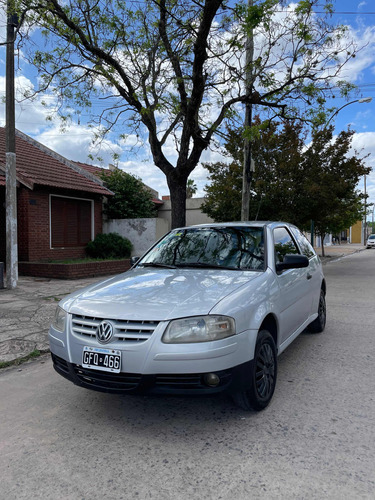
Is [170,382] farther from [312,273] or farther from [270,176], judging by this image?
[270,176]

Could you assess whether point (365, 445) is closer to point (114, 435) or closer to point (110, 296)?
point (114, 435)

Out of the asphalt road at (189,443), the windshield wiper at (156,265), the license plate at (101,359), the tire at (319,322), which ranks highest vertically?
the windshield wiper at (156,265)

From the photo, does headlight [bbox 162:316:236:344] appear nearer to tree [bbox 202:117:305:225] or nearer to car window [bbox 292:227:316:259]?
car window [bbox 292:227:316:259]

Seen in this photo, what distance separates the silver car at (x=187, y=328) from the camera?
8.96ft

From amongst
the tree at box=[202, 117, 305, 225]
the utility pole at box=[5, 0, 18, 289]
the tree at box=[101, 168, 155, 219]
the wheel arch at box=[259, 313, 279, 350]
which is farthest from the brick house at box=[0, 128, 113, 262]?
Answer: the wheel arch at box=[259, 313, 279, 350]

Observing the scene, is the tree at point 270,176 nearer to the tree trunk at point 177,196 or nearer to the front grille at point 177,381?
the tree trunk at point 177,196

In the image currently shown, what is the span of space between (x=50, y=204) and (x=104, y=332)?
429 inches

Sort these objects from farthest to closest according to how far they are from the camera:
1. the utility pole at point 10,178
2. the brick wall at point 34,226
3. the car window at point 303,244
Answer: the brick wall at point 34,226 < the utility pole at point 10,178 < the car window at point 303,244

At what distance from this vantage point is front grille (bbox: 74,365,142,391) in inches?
109

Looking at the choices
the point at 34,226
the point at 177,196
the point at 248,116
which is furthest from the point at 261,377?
the point at 34,226

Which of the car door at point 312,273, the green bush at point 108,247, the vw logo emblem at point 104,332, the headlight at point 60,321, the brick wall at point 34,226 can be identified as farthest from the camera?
the green bush at point 108,247

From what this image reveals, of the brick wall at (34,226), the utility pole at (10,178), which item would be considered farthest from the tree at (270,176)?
the utility pole at (10,178)

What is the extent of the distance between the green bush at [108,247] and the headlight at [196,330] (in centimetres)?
1162

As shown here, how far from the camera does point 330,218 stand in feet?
56.9
